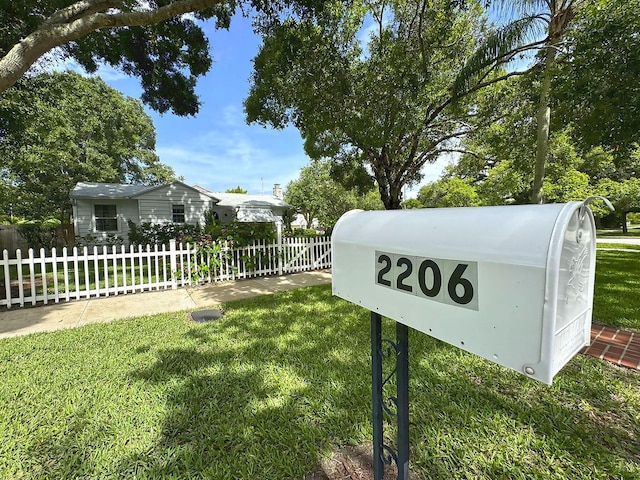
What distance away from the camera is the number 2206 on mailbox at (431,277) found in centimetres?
82

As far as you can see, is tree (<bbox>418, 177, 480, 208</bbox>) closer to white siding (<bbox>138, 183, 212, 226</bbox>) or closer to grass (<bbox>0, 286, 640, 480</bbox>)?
white siding (<bbox>138, 183, 212, 226</bbox>)

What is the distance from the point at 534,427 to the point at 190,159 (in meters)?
41.7

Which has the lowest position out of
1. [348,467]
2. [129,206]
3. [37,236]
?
[348,467]

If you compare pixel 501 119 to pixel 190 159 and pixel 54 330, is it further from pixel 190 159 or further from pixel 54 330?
pixel 190 159

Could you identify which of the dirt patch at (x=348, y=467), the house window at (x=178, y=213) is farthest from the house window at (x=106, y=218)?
the dirt patch at (x=348, y=467)

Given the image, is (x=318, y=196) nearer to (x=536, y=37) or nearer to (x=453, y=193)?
(x=453, y=193)

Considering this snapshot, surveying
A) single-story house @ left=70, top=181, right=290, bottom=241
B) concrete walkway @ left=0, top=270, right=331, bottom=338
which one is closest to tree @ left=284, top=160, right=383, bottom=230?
single-story house @ left=70, top=181, right=290, bottom=241

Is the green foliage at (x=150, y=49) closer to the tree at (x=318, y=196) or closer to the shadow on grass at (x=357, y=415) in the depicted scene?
the shadow on grass at (x=357, y=415)

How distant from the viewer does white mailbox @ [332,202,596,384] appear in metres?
0.67

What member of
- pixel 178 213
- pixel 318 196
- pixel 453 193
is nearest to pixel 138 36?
pixel 178 213

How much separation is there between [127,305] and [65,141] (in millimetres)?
14031

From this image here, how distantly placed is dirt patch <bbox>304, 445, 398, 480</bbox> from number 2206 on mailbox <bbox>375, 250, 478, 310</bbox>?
1.29 metres

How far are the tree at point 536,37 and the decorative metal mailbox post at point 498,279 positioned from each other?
6797 mm

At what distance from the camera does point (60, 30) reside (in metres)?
4.07
